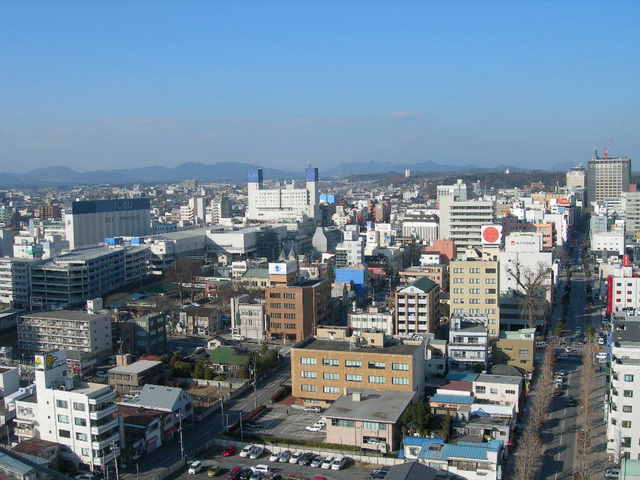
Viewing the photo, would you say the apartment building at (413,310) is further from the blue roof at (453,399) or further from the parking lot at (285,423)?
the parking lot at (285,423)

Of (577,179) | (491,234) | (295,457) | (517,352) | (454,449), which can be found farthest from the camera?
(577,179)

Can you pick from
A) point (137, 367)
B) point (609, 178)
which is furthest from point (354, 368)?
point (609, 178)

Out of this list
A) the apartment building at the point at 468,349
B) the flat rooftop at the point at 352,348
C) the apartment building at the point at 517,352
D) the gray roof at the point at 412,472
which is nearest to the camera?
the gray roof at the point at 412,472

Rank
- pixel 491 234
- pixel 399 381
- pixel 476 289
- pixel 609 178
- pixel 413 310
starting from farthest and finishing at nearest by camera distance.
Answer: pixel 609 178 < pixel 491 234 < pixel 476 289 < pixel 413 310 < pixel 399 381

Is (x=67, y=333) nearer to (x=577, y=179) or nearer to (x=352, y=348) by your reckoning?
(x=352, y=348)

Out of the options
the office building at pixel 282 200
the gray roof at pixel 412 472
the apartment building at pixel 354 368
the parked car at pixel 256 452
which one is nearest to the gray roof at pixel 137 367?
the apartment building at pixel 354 368

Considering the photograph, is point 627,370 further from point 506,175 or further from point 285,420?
point 506,175

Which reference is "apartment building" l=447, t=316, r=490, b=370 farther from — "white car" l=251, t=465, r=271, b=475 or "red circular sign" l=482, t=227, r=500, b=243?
"red circular sign" l=482, t=227, r=500, b=243
